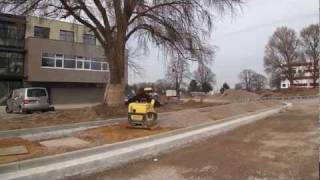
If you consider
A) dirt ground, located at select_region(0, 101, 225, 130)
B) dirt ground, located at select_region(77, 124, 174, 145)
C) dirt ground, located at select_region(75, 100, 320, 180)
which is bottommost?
dirt ground, located at select_region(75, 100, 320, 180)

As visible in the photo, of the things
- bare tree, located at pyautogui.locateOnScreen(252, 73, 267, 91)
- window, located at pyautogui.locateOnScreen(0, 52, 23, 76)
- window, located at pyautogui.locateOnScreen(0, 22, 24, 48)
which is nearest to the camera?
window, located at pyautogui.locateOnScreen(0, 52, 23, 76)

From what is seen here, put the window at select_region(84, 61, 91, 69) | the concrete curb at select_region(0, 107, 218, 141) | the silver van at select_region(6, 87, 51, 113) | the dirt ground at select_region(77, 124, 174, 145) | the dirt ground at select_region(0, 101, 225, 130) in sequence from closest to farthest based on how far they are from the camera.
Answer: the dirt ground at select_region(77, 124, 174, 145) → the concrete curb at select_region(0, 107, 218, 141) → the dirt ground at select_region(0, 101, 225, 130) → the silver van at select_region(6, 87, 51, 113) → the window at select_region(84, 61, 91, 69)

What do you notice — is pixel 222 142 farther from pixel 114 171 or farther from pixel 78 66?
pixel 78 66

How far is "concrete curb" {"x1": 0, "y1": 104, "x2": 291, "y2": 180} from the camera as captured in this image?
33.0 feet

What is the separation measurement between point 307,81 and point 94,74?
69.0 m

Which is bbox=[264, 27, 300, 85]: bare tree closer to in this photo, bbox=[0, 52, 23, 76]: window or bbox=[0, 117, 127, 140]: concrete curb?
bbox=[0, 52, 23, 76]: window

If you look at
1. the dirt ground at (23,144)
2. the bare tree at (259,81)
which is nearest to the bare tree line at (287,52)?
the bare tree at (259,81)

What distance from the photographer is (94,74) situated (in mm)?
56281

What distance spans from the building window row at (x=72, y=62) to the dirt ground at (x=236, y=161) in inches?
1518

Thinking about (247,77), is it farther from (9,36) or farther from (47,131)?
(47,131)

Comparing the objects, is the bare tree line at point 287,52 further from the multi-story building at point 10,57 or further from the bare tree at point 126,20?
the bare tree at point 126,20

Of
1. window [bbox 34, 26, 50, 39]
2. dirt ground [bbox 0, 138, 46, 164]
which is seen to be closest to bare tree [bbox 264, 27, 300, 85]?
window [bbox 34, 26, 50, 39]

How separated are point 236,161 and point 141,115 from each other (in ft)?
19.6

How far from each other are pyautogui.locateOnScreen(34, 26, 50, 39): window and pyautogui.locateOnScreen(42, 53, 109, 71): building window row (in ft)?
13.5
